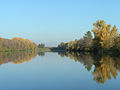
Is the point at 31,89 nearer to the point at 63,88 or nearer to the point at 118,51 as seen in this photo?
the point at 63,88

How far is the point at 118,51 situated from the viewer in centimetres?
4572

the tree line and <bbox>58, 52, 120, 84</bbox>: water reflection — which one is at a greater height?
the tree line

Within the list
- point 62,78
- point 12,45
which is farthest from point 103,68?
point 12,45

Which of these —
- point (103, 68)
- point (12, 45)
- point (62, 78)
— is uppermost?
point (12, 45)

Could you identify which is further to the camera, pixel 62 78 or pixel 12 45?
pixel 12 45

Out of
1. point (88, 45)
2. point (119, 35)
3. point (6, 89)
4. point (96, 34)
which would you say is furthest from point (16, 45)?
point (6, 89)

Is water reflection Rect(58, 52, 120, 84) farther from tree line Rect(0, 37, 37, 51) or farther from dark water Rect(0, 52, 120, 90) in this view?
tree line Rect(0, 37, 37, 51)

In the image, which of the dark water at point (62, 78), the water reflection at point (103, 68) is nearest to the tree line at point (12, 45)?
the water reflection at point (103, 68)

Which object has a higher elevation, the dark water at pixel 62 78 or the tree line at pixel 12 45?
the tree line at pixel 12 45

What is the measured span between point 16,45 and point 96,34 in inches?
3312

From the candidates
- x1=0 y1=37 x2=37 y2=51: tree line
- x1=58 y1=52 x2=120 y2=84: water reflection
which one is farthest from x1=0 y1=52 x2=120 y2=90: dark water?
x1=0 y1=37 x2=37 y2=51: tree line

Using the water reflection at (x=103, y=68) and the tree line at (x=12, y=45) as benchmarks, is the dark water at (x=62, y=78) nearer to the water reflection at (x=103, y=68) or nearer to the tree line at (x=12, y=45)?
the water reflection at (x=103, y=68)

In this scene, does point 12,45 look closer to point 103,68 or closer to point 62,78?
point 103,68

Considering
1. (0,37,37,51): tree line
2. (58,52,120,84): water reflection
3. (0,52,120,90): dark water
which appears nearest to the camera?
(0,52,120,90): dark water
